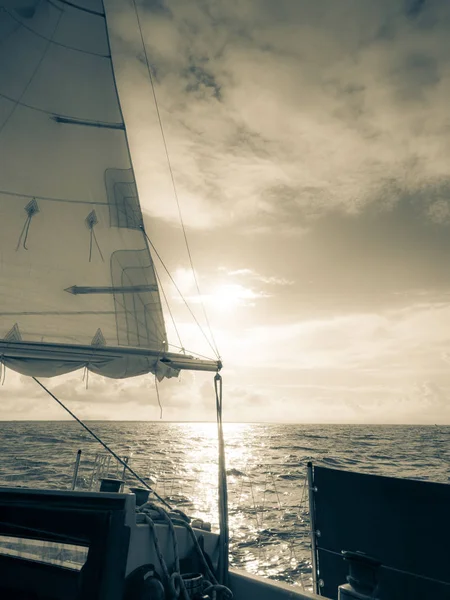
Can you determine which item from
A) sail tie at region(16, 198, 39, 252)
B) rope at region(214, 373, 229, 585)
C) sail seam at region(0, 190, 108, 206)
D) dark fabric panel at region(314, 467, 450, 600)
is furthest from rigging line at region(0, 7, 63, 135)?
dark fabric panel at region(314, 467, 450, 600)

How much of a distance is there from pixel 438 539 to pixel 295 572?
8.27 meters

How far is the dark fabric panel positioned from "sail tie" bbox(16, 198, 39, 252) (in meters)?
5.66

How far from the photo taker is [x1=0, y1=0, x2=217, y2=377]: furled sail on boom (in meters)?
5.82

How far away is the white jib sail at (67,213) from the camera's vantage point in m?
5.85

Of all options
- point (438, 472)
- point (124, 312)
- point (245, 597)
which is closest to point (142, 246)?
point (124, 312)

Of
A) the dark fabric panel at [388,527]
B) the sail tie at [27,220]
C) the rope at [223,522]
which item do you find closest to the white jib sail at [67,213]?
the sail tie at [27,220]

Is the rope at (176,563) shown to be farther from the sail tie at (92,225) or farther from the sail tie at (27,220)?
the sail tie at (27,220)

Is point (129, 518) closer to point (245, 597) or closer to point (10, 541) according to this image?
point (10, 541)

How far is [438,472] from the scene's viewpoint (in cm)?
2675

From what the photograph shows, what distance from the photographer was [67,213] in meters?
6.54

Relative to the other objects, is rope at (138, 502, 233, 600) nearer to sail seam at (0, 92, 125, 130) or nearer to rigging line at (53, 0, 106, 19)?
sail seam at (0, 92, 125, 130)

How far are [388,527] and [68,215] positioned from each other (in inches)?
256

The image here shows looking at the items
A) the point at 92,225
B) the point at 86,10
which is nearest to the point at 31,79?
the point at 86,10

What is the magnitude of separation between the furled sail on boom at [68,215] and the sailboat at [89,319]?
0.02m
